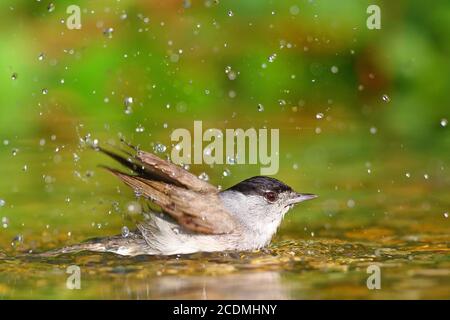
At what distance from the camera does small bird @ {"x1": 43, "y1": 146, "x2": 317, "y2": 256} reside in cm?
778

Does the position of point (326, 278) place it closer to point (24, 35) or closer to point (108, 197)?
point (108, 197)

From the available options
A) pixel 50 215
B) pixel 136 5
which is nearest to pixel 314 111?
pixel 136 5

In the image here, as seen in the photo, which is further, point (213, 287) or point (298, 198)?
point (298, 198)

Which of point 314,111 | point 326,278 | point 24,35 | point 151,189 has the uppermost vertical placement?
point 24,35

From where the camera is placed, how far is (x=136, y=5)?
13.2 meters

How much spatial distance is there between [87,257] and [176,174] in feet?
2.88

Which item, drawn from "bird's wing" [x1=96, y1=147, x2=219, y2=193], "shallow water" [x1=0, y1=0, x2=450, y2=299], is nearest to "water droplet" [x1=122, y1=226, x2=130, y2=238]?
"shallow water" [x1=0, y1=0, x2=450, y2=299]

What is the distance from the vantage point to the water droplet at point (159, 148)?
10.7 metres

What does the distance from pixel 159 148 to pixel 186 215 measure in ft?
10.0

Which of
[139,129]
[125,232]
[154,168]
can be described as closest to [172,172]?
[154,168]

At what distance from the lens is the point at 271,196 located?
8281mm

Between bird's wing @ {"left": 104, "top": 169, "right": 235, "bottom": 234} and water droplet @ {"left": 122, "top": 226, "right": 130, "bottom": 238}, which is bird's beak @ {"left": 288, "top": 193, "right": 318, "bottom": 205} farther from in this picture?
water droplet @ {"left": 122, "top": 226, "right": 130, "bottom": 238}

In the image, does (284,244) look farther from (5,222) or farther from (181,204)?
(5,222)

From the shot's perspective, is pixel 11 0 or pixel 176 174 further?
pixel 11 0
